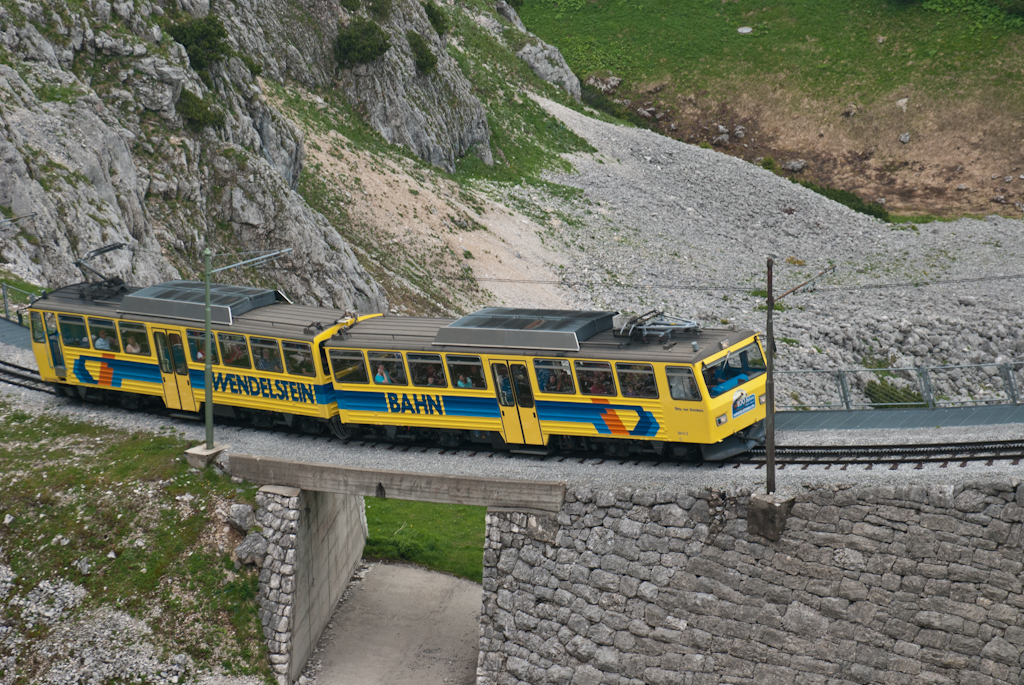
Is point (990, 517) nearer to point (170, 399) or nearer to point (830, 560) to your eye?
point (830, 560)

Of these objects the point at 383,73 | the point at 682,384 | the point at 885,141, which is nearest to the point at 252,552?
the point at 682,384

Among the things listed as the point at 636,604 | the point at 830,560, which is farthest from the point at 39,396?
the point at 830,560

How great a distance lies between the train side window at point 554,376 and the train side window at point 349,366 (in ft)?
15.8

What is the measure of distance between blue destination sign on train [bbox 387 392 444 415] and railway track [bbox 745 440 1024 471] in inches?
288

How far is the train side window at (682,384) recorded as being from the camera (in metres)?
20.2

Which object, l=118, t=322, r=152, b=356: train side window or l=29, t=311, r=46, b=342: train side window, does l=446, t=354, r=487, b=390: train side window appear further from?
l=29, t=311, r=46, b=342: train side window

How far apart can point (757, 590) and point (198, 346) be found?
15915 mm

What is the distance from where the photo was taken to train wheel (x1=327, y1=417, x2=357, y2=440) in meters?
25.2

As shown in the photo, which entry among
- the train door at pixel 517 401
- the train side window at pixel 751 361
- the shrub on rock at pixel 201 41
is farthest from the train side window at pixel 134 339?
the shrub on rock at pixel 201 41

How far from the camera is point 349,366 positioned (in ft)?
79.7

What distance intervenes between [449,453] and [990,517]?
12.3 m

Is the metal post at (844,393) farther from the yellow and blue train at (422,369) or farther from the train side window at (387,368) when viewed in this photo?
the train side window at (387,368)

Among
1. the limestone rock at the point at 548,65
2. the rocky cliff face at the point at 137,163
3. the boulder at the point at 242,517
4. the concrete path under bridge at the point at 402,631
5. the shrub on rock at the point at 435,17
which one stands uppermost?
the shrub on rock at the point at 435,17

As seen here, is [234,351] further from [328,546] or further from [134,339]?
[328,546]
